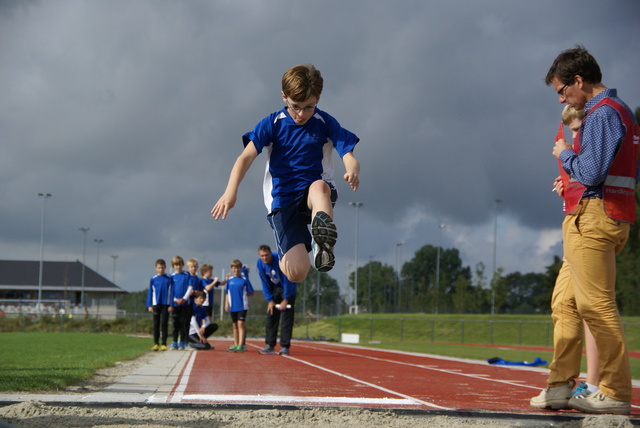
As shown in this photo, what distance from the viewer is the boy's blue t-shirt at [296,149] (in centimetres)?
515

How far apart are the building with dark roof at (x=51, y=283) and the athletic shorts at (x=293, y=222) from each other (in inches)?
3590

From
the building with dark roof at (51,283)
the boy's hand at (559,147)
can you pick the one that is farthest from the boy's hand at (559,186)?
the building with dark roof at (51,283)

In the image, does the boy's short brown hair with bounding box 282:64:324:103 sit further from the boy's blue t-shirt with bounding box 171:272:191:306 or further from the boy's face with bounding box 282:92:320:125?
the boy's blue t-shirt with bounding box 171:272:191:306

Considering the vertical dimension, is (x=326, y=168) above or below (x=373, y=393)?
above

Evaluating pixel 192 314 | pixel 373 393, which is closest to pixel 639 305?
pixel 192 314

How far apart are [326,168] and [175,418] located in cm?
218

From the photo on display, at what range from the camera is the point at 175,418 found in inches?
160

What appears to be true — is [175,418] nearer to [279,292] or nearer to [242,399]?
[242,399]

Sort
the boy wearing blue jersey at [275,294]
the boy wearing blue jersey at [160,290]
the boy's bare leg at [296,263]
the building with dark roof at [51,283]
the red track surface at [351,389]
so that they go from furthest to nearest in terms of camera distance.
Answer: the building with dark roof at [51,283], the boy wearing blue jersey at [160,290], the boy wearing blue jersey at [275,294], the boy's bare leg at [296,263], the red track surface at [351,389]

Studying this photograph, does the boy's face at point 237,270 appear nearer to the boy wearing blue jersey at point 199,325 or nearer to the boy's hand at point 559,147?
Answer: the boy wearing blue jersey at point 199,325

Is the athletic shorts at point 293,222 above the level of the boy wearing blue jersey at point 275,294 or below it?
above

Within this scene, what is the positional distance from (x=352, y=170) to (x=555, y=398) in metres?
2.17

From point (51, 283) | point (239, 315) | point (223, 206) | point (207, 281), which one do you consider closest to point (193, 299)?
point (207, 281)

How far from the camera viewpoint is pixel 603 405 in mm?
4547
